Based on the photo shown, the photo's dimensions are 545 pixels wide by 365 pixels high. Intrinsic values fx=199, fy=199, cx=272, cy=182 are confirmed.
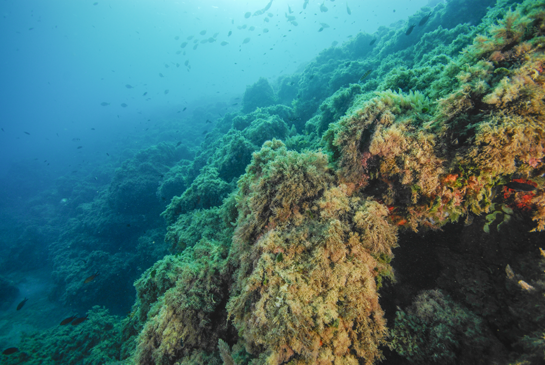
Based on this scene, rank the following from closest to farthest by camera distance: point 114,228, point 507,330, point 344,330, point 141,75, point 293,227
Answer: point 507,330 < point 344,330 < point 293,227 < point 114,228 < point 141,75

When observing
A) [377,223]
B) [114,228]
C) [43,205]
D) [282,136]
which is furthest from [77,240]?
[377,223]

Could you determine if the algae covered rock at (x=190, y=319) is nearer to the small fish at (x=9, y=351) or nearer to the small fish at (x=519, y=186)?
the small fish at (x=519, y=186)

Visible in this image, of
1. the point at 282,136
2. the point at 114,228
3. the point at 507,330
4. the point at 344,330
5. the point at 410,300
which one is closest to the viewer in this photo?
the point at 507,330

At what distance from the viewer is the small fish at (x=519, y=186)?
249cm

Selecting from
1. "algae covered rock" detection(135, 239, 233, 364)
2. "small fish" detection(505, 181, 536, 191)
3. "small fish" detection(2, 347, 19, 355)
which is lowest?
"small fish" detection(2, 347, 19, 355)

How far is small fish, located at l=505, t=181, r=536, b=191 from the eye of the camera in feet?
8.16

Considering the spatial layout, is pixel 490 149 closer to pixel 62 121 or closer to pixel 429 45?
pixel 429 45

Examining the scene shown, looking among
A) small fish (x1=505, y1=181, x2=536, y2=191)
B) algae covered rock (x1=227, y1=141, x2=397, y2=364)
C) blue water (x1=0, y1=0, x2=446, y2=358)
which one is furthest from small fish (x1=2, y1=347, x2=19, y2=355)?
small fish (x1=505, y1=181, x2=536, y2=191)

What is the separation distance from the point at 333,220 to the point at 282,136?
8.84 meters

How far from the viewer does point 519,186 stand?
2535 millimetres

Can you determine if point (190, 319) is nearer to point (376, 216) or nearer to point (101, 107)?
point (376, 216)

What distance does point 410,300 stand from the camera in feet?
9.12

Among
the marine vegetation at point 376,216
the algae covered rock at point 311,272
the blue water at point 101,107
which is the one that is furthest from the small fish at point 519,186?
the blue water at point 101,107

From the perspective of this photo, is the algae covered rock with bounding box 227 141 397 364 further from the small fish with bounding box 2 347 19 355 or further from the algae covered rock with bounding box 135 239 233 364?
the small fish with bounding box 2 347 19 355
